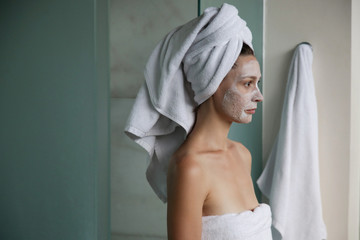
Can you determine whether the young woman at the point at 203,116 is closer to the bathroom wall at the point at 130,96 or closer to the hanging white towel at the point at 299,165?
the bathroom wall at the point at 130,96

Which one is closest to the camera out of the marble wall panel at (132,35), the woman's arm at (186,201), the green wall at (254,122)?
the woman's arm at (186,201)

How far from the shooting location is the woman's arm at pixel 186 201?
1.00 m

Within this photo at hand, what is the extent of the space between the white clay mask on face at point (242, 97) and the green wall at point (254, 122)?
61 cm

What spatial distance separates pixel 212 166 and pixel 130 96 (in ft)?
1.23

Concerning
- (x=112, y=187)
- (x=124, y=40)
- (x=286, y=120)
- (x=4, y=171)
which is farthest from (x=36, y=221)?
(x=286, y=120)

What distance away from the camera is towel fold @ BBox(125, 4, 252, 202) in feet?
3.44

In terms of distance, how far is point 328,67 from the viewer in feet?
6.36

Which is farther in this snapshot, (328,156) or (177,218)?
(328,156)

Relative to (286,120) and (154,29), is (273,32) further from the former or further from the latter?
(154,29)

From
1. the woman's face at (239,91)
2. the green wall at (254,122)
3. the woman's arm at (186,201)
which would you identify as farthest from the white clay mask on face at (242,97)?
the green wall at (254,122)

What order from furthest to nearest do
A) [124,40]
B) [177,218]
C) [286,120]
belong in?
[286,120], [124,40], [177,218]

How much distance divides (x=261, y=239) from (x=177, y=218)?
0.26m

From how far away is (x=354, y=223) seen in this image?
1976mm

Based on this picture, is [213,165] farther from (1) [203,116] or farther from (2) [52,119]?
(2) [52,119]
